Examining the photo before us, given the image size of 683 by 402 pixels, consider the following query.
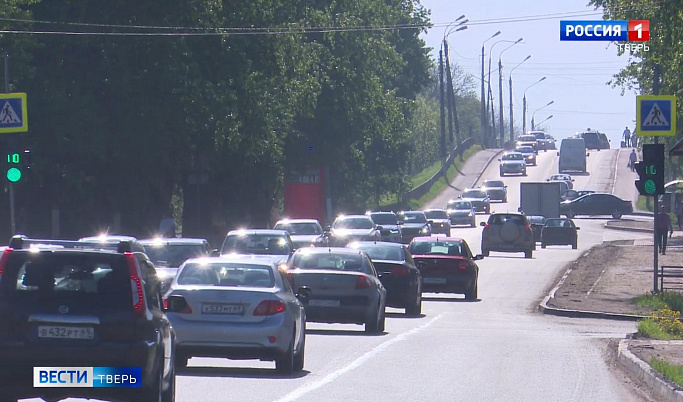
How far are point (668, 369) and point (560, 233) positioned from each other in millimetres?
42946

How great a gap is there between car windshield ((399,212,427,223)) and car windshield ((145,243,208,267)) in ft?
119

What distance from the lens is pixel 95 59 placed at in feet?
145

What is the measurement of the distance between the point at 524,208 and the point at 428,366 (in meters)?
50.6

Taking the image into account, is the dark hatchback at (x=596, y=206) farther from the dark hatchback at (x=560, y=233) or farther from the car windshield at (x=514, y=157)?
the car windshield at (x=514, y=157)

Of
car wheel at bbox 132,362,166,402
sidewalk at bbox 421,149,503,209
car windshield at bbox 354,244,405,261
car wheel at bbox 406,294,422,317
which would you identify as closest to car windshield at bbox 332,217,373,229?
car windshield at bbox 354,244,405,261

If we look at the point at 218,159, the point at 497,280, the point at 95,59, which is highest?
the point at 95,59

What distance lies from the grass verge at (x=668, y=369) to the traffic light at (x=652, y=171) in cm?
1305

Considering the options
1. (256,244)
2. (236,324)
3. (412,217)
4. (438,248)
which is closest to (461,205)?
(412,217)

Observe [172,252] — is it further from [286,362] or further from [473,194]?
[473,194]

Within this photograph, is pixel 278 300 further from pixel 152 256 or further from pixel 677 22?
pixel 677 22

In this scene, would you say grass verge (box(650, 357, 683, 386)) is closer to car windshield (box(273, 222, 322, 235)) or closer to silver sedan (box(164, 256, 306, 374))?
silver sedan (box(164, 256, 306, 374))

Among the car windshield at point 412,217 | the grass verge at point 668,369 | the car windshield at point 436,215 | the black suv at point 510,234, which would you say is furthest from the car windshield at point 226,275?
the car windshield at point 436,215

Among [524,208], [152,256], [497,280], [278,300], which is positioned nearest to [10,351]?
[278,300]

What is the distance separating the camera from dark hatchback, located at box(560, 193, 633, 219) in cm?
8044
